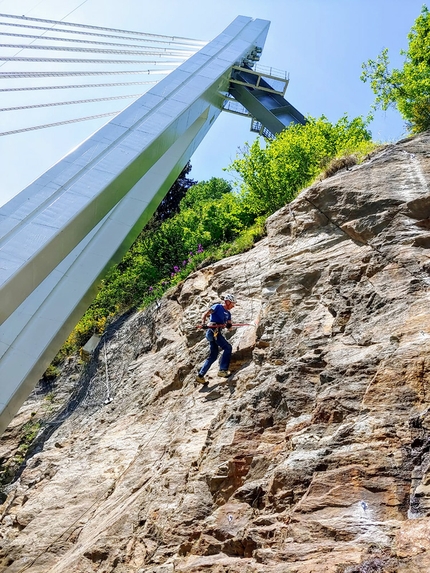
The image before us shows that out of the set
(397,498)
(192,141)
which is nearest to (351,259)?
(397,498)

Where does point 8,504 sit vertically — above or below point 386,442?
below

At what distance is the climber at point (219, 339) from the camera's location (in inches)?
397

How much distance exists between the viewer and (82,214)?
11.2 m

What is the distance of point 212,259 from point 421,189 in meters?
7.51

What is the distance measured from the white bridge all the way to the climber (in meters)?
3.03

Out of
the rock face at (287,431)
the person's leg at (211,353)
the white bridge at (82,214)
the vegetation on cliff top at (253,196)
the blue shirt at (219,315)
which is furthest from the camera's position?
the vegetation on cliff top at (253,196)

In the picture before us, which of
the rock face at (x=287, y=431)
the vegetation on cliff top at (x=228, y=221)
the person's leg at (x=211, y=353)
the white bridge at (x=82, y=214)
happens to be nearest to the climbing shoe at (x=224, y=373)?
the rock face at (x=287, y=431)

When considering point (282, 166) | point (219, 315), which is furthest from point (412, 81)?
point (219, 315)

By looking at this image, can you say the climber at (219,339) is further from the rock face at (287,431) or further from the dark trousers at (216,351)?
the rock face at (287,431)

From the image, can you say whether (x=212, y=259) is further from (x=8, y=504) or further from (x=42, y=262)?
(x=8, y=504)

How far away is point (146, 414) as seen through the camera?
11.2 m

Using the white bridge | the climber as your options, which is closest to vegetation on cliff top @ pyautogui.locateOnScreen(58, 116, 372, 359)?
the white bridge

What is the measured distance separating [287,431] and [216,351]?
160 inches

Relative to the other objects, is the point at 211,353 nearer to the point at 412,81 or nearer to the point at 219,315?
the point at 219,315
